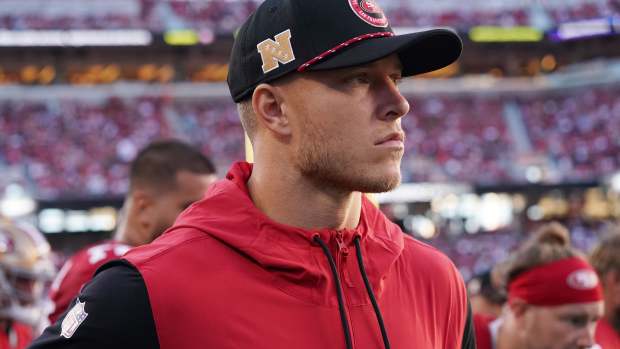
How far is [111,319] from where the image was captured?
150 centimetres

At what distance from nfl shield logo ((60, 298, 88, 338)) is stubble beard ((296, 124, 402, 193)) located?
0.53 meters

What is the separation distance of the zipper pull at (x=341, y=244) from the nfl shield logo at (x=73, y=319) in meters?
0.51

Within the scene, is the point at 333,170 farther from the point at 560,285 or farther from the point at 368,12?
the point at 560,285

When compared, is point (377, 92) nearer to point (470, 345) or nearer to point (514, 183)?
point (470, 345)

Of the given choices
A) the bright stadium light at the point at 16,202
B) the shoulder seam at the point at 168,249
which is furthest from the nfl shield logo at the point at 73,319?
the bright stadium light at the point at 16,202

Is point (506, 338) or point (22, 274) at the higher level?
point (22, 274)

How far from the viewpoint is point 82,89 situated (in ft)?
84.5

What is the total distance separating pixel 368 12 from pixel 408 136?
24.0 metres

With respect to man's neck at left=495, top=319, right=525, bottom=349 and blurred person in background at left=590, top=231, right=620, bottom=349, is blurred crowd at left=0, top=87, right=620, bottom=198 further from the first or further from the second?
man's neck at left=495, top=319, right=525, bottom=349

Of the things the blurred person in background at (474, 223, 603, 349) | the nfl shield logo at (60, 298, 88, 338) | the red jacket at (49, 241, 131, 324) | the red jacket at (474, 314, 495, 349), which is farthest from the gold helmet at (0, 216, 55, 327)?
the nfl shield logo at (60, 298, 88, 338)

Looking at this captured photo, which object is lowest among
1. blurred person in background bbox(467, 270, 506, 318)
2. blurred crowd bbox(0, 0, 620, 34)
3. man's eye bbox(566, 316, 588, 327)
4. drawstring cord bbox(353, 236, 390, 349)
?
blurred person in background bbox(467, 270, 506, 318)

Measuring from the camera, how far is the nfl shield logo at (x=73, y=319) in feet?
4.96

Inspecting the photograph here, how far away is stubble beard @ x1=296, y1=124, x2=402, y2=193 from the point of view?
1.64 meters

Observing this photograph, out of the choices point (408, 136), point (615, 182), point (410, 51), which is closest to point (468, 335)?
point (410, 51)
